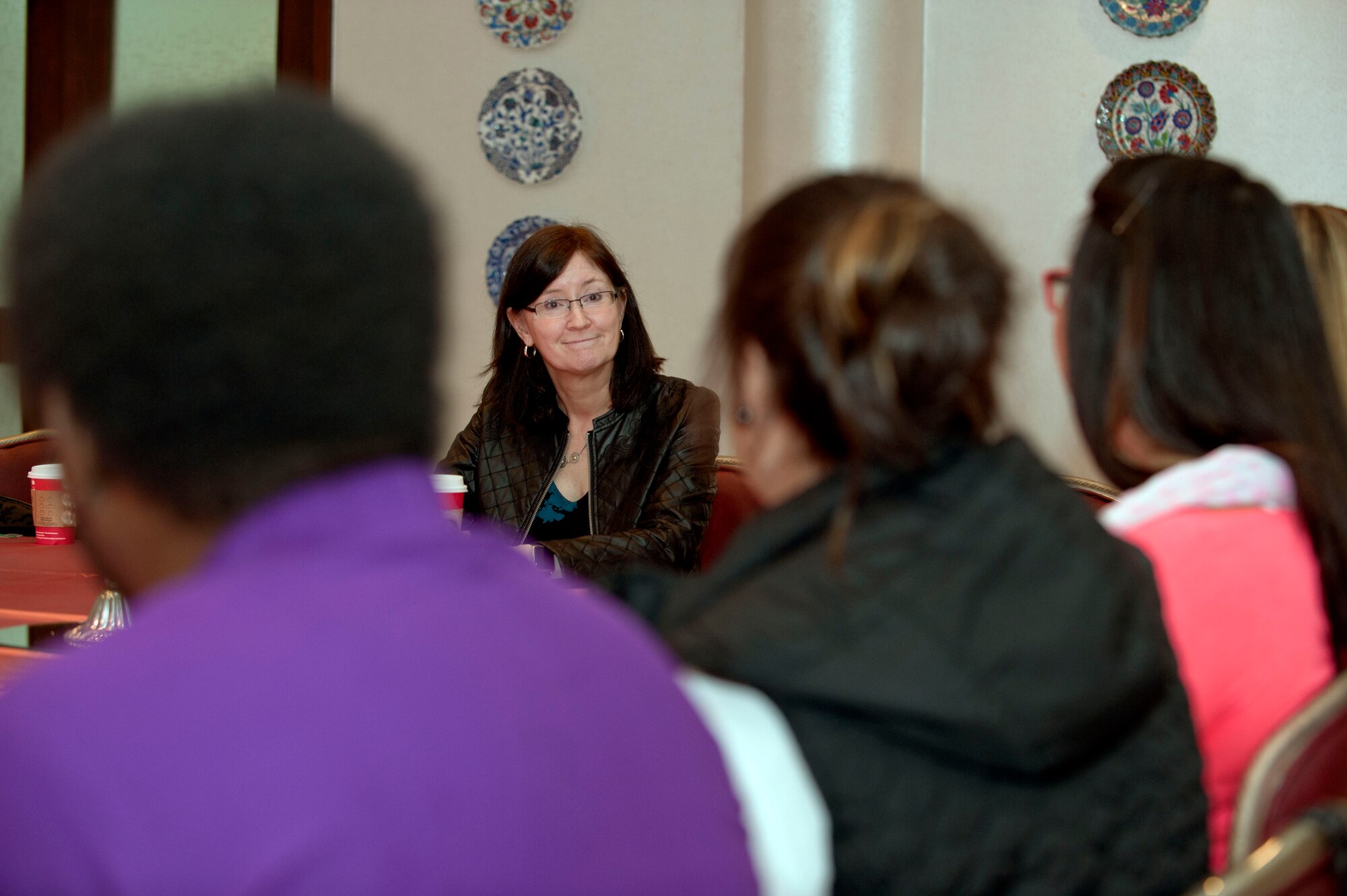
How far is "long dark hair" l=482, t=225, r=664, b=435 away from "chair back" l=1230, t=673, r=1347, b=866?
183cm

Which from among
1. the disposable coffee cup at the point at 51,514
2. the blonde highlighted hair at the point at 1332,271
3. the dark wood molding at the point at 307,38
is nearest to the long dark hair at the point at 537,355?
the disposable coffee cup at the point at 51,514

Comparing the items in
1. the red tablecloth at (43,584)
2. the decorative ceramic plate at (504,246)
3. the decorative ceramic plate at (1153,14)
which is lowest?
the red tablecloth at (43,584)

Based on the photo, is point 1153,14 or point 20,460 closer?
point 20,460

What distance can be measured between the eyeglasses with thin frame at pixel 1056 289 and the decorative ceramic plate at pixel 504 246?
9.96ft

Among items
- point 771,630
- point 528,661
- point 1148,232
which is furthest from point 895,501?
point 1148,232

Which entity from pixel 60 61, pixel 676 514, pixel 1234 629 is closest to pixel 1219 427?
pixel 1234 629

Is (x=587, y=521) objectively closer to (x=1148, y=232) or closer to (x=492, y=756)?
(x=1148, y=232)

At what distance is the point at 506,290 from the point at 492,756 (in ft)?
7.17

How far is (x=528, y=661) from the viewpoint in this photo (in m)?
0.54

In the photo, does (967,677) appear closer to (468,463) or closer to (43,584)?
(43,584)

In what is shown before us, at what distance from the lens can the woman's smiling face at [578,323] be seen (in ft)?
8.30

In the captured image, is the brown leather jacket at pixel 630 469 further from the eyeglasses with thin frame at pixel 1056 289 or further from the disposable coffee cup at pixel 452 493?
the eyeglasses with thin frame at pixel 1056 289

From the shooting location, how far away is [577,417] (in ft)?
8.61

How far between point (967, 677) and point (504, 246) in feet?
12.0
